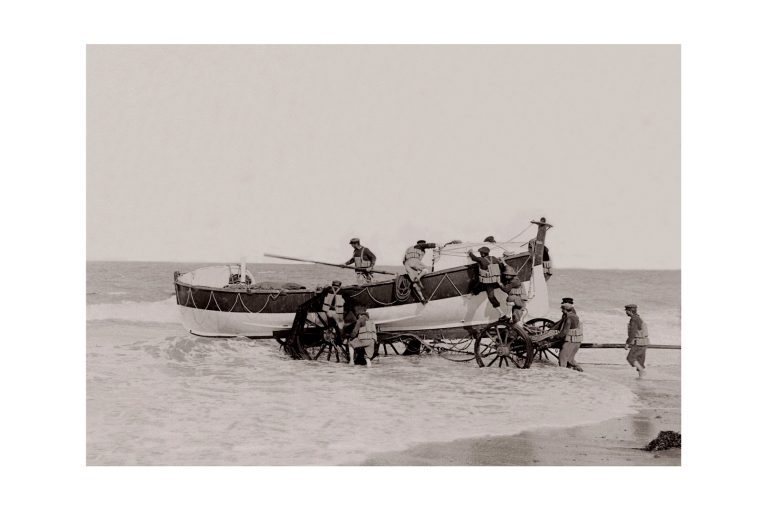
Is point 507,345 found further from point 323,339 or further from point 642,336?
point 323,339

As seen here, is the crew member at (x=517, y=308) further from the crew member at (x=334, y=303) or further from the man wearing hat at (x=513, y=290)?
the crew member at (x=334, y=303)

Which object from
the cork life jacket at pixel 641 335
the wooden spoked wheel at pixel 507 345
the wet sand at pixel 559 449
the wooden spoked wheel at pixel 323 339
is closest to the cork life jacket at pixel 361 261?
the wooden spoked wheel at pixel 323 339

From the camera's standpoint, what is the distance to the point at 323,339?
12289 mm

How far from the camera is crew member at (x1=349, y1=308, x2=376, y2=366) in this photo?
38.6 ft

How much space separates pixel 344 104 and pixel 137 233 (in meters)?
3.87

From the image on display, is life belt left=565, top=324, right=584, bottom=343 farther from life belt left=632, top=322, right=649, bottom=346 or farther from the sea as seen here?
life belt left=632, top=322, right=649, bottom=346

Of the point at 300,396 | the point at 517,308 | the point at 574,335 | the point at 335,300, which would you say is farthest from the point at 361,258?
the point at 574,335

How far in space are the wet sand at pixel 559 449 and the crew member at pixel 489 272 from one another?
3.02 meters

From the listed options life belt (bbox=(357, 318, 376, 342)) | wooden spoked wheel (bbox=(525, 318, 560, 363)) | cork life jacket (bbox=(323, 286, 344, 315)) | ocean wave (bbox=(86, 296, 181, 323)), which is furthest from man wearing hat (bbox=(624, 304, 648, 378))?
ocean wave (bbox=(86, 296, 181, 323))

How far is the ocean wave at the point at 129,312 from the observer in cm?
1257

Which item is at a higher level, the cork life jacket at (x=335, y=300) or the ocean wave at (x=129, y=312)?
the cork life jacket at (x=335, y=300)

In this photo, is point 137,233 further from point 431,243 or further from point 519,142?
point 519,142

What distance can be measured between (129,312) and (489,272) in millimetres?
6282

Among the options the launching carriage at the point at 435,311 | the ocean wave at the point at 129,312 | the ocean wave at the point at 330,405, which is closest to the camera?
the ocean wave at the point at 330,405
